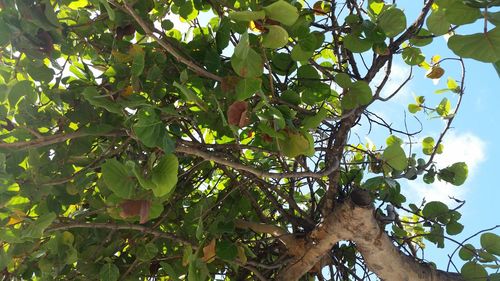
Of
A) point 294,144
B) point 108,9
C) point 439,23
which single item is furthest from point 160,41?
point 439,23

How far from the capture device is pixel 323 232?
4.84ft

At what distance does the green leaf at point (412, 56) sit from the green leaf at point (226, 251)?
0.71m

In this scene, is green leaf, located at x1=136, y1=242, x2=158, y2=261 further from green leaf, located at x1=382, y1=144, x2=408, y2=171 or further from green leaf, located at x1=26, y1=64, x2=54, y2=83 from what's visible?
green leaf, located at x1=382, y1=144, x2=408, y2=171

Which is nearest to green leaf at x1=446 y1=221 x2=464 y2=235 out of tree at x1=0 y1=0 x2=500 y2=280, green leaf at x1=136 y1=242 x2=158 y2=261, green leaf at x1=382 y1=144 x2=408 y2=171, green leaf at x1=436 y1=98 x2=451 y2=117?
tree at x1=0 y1=0 x2=500 y2=280

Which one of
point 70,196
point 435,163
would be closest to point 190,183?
point 70,196

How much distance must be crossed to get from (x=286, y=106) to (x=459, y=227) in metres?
0.71

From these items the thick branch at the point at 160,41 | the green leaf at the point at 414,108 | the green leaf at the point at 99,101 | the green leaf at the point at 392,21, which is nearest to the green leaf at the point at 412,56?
the green leaf at the point at 392,21

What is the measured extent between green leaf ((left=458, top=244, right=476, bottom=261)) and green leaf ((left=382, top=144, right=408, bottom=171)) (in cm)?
30

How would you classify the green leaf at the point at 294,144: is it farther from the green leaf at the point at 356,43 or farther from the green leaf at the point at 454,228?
the green leaf at the point at 454,228

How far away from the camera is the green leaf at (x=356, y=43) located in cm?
127

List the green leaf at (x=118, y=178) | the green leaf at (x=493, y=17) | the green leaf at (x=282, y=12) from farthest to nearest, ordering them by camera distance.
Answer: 1. the green leaf at (x=118, y=178)
2. the green leaf at (x=282, y=12)
3. the green leaf at (x=493, y=17)

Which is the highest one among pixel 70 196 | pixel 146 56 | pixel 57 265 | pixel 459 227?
pixel 146 56

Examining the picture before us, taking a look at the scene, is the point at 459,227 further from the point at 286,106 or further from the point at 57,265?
the point at 57,265

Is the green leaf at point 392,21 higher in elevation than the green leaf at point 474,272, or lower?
higher
